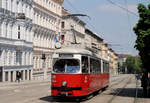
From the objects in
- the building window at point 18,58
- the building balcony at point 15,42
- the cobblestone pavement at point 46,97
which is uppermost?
the building balcony at point 15,42

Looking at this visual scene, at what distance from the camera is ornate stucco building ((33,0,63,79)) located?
188ft

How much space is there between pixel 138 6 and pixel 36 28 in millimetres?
37784

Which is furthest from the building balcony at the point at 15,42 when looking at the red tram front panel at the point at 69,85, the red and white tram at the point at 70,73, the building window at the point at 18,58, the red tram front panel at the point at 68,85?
the red tram front panel at the point at 69,85

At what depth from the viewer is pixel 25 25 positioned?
50500 mm

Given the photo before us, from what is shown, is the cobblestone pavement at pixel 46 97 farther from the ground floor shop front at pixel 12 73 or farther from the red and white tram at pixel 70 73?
the ground floor shop front at pixel 12 73

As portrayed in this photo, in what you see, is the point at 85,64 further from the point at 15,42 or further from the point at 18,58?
the point at 18,58

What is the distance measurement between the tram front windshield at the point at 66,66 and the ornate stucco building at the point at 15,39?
22749 millimetres

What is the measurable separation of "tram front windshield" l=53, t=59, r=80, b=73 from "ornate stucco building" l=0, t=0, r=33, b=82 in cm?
2275

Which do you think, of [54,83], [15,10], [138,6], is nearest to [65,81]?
[54,83]

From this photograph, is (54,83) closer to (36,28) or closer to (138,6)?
(138,6)

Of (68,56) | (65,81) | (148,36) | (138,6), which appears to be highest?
(138,6)

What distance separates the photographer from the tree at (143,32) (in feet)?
65.7

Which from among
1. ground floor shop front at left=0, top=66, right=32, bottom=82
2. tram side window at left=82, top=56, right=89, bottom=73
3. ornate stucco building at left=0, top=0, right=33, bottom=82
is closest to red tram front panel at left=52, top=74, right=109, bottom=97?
tram side window at left=82, top=56, right=89, bottom=73

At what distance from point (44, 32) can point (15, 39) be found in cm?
1598
